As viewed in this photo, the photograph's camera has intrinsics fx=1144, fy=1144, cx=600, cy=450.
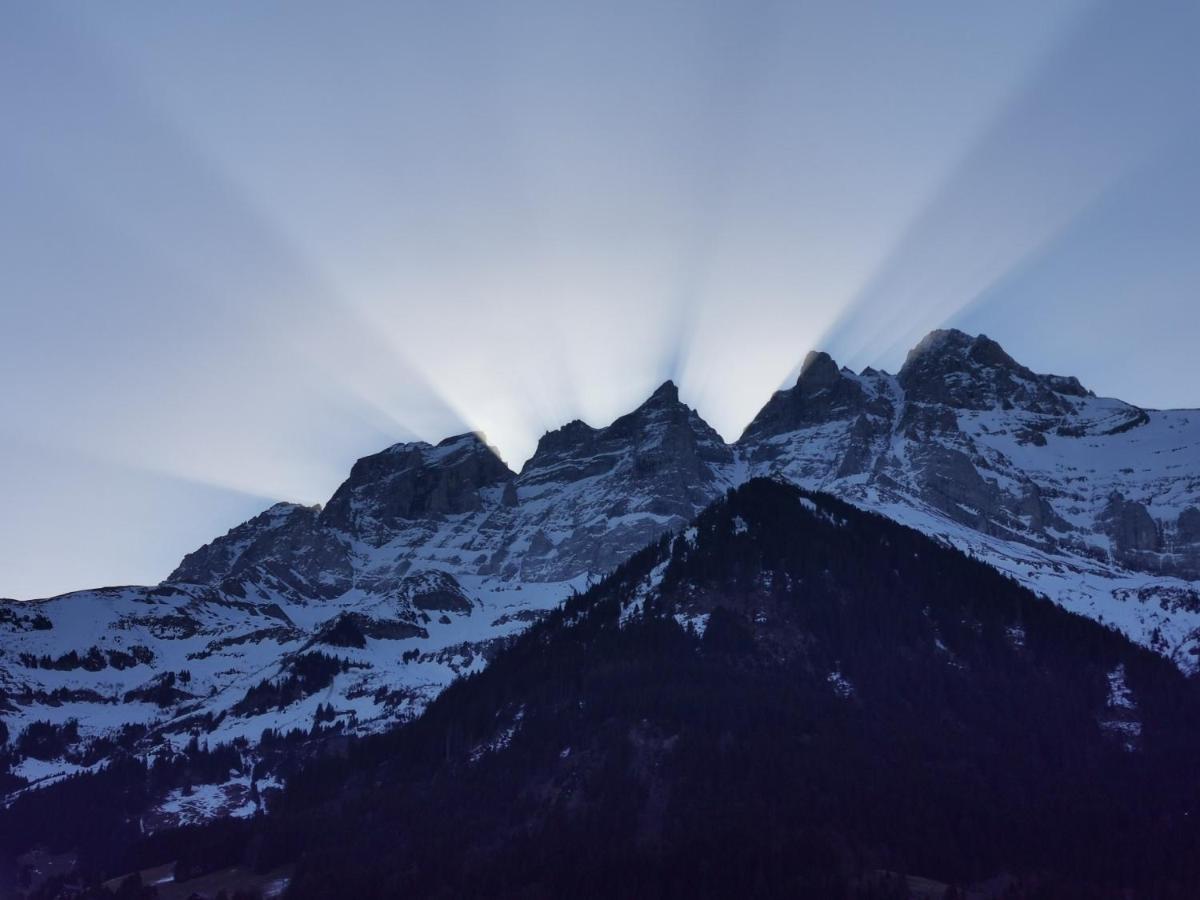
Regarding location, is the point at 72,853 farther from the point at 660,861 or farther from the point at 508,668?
the point at 660,861

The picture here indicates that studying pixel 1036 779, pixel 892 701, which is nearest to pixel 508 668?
pixel 892 701

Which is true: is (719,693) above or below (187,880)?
above

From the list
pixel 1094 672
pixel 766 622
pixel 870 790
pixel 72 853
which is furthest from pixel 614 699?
pixel 72 853

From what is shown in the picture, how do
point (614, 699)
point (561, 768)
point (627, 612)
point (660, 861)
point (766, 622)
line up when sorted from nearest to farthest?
point (660, 861) → point (561, 768) → point (614, 699) → point (766, 622) → point (627, 612)

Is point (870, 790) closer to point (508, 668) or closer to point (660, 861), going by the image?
point (660, 861)

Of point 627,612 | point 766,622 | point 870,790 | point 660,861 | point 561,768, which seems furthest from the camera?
point 627,612

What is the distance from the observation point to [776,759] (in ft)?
450

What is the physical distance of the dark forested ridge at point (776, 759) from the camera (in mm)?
118688

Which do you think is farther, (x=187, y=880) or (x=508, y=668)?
(x=508, y=668)

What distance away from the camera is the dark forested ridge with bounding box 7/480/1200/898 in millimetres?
118688

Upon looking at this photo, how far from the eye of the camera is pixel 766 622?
17512 cm

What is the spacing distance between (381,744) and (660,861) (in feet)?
248

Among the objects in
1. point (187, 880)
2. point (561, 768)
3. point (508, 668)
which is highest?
point (508, 668)

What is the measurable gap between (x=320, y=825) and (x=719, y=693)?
5709 cm
